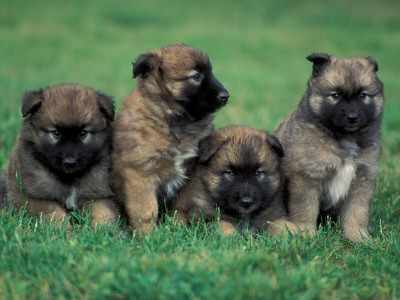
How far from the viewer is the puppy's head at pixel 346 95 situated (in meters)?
3.93

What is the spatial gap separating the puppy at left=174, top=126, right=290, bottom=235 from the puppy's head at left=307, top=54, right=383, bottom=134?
489 millimetres

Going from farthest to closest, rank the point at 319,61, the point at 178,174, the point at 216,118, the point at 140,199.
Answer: the point at 216,118, the point at 319,61, the point at 178,174, the point at 140,199

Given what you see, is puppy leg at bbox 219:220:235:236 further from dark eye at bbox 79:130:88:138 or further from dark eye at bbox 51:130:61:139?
dark eye at bbox 51:130:61:139

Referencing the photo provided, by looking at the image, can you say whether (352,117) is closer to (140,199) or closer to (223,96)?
(223,96)

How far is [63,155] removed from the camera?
372 centimetres

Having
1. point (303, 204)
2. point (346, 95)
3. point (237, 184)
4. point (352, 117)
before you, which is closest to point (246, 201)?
point (237, 184)

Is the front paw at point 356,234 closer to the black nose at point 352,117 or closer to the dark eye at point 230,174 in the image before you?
the black nose at point 352,117

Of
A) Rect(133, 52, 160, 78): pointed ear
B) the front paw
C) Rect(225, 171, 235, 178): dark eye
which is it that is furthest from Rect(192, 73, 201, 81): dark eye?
the front paw

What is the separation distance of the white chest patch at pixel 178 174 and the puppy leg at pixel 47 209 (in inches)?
33.4

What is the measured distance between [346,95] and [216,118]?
450 cm

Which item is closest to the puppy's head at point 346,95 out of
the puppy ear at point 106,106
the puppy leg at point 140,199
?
the puppy leg at point 140,199

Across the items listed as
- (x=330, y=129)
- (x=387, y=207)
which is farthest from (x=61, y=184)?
(x=387, y=207)

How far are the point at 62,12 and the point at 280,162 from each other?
18043mm

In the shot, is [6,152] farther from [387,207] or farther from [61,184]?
[387,207]
